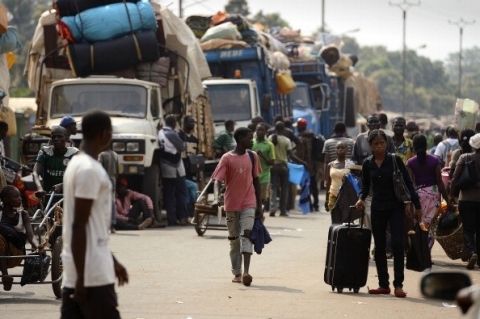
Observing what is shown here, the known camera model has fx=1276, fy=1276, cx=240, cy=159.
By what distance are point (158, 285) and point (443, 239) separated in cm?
436

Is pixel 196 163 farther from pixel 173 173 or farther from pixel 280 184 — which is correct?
pixel 280 184

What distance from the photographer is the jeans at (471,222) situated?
1469 centimetres

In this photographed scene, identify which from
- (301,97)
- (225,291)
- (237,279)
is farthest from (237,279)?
(301,97)

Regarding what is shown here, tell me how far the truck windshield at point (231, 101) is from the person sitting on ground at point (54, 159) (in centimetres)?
1471

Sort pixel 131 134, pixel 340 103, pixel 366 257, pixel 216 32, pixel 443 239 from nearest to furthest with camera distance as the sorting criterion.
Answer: pixel 366 257 < pixel 443 239 < pixel 131 134 < pixel 216 32 < pixel 340 103

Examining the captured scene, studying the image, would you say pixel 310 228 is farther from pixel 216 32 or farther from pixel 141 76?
pixel 216 32

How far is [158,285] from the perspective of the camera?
12773 mm

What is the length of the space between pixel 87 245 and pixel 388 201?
5.99 metres

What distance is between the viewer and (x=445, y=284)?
14.9 ft

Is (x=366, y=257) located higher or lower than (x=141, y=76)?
lower

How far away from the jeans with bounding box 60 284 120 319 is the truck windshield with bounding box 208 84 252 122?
20.6m

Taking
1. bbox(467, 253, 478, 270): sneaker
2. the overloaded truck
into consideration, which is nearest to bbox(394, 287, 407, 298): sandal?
bbox(467, 253, 478, 270): sneaker

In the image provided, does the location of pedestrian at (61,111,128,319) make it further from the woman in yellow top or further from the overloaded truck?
the overloaded truck

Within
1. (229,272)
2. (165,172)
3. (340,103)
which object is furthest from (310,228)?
(340,103)
